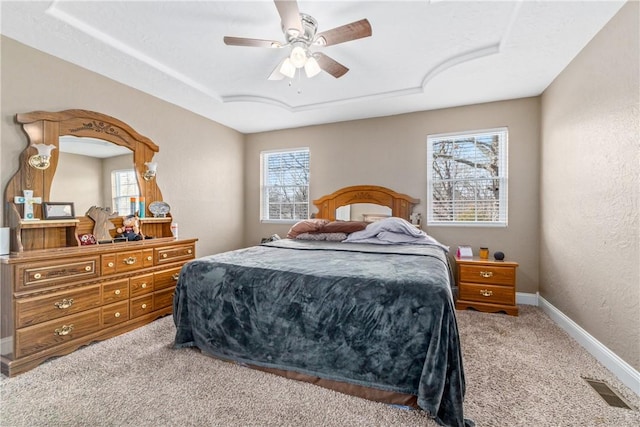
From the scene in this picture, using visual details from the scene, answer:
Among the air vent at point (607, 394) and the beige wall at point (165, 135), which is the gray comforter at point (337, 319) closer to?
the air vent at point (607, 394)

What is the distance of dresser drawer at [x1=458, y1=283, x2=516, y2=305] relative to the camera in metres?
3.16

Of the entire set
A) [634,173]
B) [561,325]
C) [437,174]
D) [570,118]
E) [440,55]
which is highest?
[440,55]

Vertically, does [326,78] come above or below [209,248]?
above

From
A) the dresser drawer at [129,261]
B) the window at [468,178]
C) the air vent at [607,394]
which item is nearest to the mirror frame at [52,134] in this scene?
the dresser drawer at [129,261]

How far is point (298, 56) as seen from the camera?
83.7 inches

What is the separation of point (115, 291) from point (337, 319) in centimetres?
214

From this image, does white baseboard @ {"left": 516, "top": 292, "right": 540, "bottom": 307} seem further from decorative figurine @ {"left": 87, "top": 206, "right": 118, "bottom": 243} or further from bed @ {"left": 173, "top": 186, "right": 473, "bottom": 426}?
decorative figurine @ {"left": 87, "top": 206, "right": 118, "bottom": 243}

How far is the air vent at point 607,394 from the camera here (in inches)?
65.8

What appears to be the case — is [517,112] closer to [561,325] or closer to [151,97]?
[561,325]

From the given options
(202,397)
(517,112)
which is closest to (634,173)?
(517,112)

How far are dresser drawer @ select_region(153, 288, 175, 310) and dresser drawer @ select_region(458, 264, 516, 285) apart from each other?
331 cm

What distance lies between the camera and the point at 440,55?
108 inches

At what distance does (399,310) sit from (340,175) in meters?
3.11

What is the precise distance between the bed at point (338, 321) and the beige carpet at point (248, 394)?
128 millimetres
